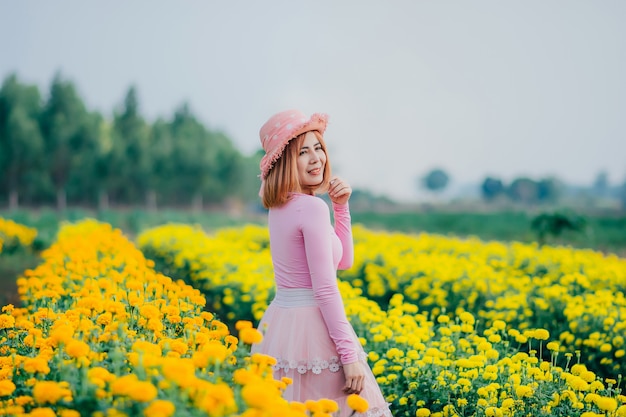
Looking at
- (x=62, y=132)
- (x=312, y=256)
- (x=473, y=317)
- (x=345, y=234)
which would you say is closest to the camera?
(x=312, y=256)

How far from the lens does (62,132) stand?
89.6 feet

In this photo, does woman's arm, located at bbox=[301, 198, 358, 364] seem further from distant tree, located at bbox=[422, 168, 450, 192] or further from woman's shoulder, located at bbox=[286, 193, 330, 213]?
distant tree, located at bbox=[422, 168, 450, 192]

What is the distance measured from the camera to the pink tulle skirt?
2.08 m

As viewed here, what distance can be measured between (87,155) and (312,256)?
1110 inches

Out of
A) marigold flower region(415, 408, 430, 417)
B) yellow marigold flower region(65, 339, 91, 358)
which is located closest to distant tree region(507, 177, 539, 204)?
marigold flower region(415, 408, 430, 417)

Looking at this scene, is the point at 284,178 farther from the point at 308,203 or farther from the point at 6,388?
the point at 6,388

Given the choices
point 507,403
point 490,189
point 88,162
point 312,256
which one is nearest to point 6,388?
point 312,256

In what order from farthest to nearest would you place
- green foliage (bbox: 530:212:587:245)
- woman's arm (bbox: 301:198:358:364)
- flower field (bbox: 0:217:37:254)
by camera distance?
1. flower field (bbox: 0:217:37:254)
2. green foliage (bbox: 530:212:587:245)
3. woman's arm (bbox: 301:198:358:364)

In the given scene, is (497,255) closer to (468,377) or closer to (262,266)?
(262,266)

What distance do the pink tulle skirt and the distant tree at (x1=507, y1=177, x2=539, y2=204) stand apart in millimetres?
54409

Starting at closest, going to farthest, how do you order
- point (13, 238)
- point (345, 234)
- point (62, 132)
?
point (345, 234), point (13, 238), point (62, 132)

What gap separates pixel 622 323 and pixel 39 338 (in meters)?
4.22

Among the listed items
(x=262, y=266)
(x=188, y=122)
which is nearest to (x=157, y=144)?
(x=188, y=122)

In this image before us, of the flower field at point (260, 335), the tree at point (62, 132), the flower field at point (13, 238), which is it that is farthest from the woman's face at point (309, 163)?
the tree at point (62, 132)
